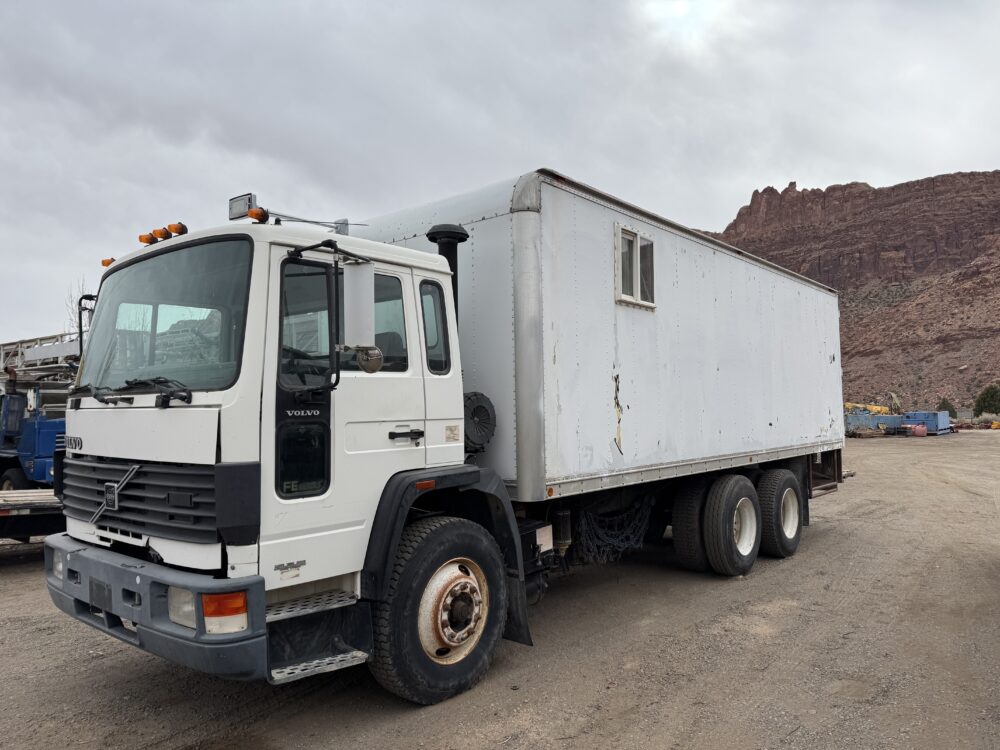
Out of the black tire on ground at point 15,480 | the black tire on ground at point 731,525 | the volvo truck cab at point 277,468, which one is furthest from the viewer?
the black tire on ground at point 15,480

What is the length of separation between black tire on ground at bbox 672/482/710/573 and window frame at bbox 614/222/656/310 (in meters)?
2.25

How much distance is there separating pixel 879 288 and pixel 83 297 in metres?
98.2

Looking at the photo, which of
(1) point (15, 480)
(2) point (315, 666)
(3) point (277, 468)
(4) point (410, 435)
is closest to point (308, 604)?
(2) point (315, 666)

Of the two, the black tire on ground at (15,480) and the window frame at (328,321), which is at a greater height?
the window frame at (328,321)

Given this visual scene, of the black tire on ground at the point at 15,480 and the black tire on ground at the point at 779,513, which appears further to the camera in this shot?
the black tire on ground at the point at 15,480

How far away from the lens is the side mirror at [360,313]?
369cm

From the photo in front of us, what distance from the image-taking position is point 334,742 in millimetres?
3945

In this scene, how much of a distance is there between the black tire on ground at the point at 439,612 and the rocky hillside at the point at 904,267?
6235 cm

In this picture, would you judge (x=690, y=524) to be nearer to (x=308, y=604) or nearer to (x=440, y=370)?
(x=440, y=370)

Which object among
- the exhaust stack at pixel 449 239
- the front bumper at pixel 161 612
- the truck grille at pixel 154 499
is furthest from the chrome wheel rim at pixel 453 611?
the exhaust stack at pixel 449 239

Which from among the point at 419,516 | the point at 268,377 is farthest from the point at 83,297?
the point at 419,516

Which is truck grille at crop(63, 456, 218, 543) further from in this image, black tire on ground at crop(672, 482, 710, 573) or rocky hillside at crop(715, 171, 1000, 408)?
rocky hillside at crop(715, 171, 1000, 408)

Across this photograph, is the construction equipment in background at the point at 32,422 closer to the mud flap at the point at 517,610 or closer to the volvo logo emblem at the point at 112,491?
the volvo logo emblem at the point at 112,491

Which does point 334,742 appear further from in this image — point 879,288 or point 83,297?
point 879,288
